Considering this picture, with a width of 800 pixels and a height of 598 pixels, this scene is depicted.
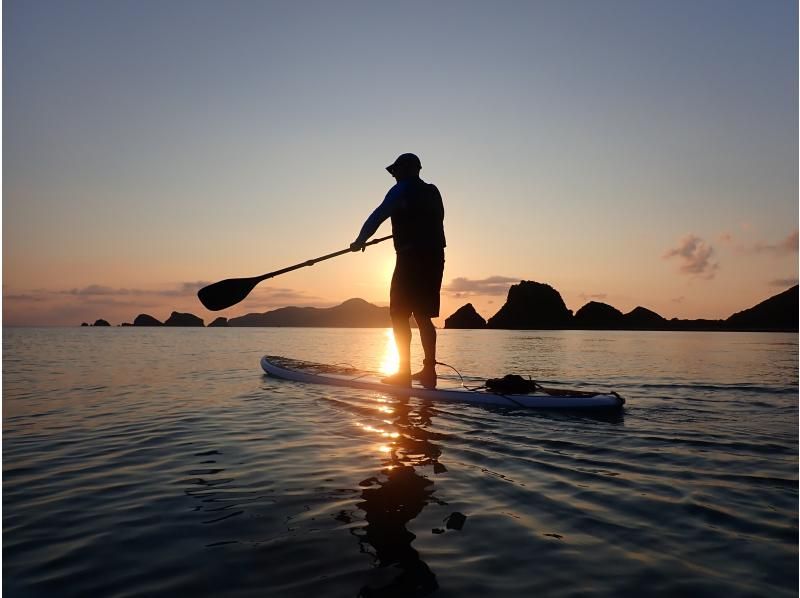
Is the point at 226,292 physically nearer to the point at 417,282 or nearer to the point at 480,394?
the point at 417,282

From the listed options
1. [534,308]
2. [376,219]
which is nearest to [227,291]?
[376,219]

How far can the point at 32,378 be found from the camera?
16312mm

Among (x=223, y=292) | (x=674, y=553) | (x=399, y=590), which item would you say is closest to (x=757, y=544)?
(x=674, y=553)

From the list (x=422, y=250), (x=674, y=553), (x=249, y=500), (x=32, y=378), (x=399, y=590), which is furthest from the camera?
(x=32, y=378)

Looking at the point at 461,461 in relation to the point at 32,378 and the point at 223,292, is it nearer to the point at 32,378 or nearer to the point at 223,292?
the point at 223,292

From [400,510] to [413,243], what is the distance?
250 inches

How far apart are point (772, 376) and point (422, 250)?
13209 millimetres

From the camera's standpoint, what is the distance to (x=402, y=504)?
4.27m

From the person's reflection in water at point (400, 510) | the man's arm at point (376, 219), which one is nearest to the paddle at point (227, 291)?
the man's arm at point (376, 219)

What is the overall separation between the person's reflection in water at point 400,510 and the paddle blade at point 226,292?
630 centimetres

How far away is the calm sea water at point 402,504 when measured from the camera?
3.08m

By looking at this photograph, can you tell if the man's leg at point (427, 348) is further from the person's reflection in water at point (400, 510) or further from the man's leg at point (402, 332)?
the person's reflection in water at point (400, 510)

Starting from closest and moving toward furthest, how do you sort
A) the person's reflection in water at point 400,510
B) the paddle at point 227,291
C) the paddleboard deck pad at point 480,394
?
1. the person's reflection in water at point 400,510
2. the paddleboard deck pad at point 480,394
3. the paddle at point 227,291

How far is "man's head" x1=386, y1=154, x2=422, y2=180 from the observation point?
32.8ft
